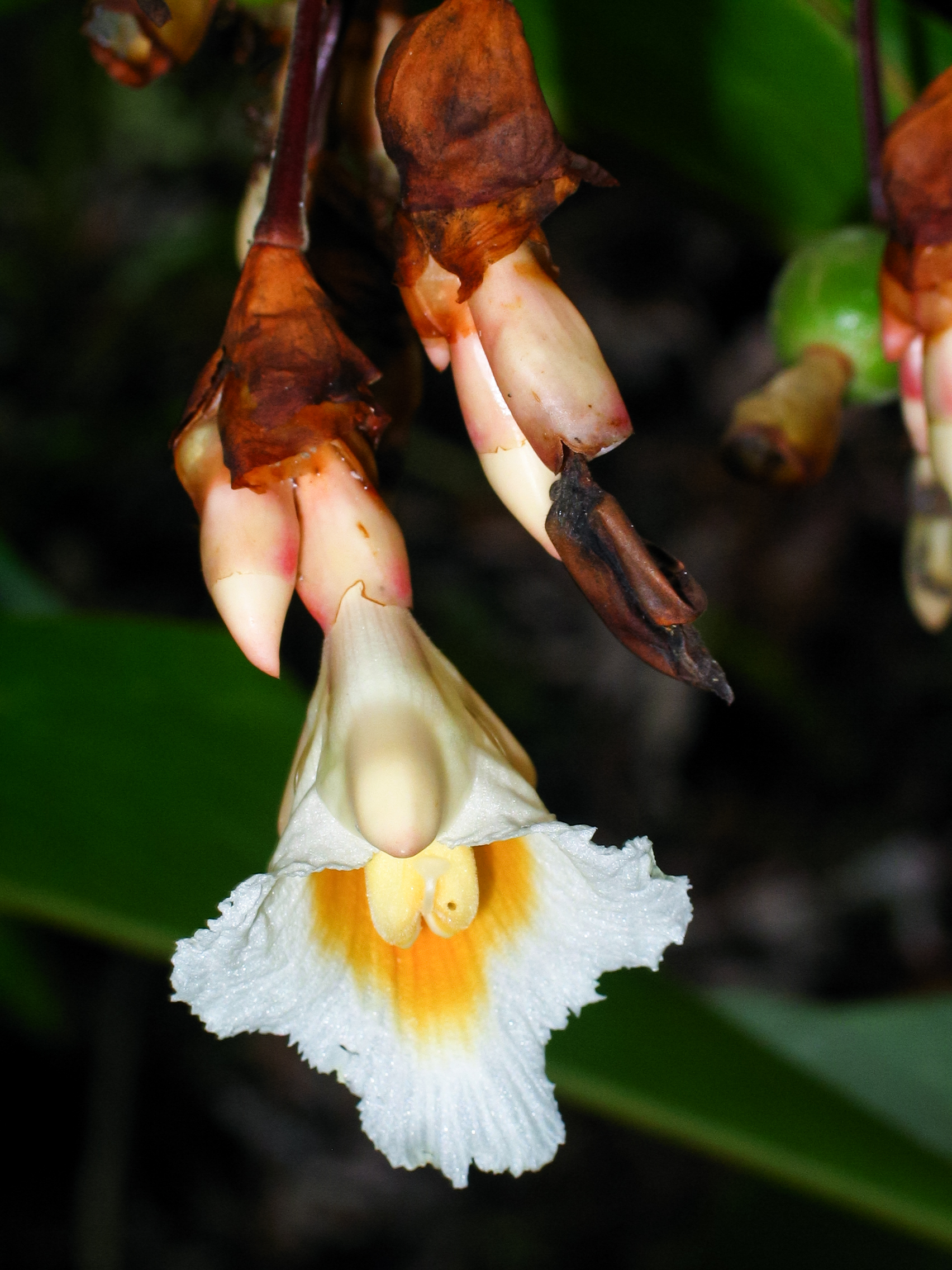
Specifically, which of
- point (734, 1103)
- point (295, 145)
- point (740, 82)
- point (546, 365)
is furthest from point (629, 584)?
point (740, 82)

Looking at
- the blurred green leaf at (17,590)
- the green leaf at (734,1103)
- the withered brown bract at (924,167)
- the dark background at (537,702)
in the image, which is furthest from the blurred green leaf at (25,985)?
the withered brown bract at (924,167)

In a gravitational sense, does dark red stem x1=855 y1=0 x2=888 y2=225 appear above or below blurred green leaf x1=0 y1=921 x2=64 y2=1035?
above

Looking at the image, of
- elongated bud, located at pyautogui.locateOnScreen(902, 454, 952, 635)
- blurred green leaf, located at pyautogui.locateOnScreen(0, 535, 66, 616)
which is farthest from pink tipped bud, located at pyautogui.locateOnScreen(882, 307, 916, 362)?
blurred green leaf, located at pyautogui.locateOnScreen(0, 535, 66, 616)

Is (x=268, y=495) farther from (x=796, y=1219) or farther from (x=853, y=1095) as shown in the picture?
(x=796, y=1219)

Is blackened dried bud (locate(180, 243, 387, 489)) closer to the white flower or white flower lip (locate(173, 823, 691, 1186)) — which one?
the white flower

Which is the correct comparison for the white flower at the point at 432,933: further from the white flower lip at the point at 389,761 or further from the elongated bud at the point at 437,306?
the elongated bud at the point at 437,306

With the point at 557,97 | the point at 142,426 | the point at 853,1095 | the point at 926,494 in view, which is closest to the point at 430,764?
the point at 926,494
